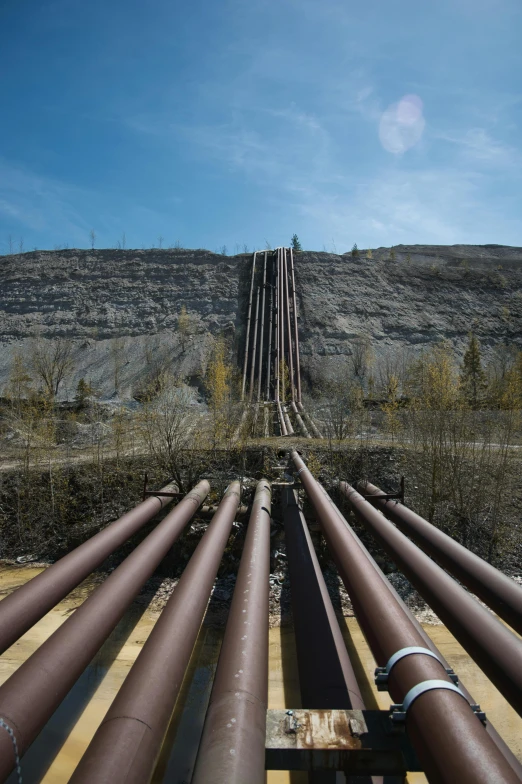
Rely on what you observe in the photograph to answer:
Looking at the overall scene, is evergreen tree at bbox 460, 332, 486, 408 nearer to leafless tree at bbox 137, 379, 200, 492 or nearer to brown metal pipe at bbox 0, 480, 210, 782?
leafless tree at bbox 137, 379, 200, 492

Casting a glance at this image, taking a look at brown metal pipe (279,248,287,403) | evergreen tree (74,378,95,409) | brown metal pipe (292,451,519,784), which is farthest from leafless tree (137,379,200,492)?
evergreen tree (74,378,95,409)

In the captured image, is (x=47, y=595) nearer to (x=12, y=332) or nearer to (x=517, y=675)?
(x=517, y=675)

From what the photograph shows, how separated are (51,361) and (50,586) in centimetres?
3494

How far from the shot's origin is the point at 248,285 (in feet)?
151

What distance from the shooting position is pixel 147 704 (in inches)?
108

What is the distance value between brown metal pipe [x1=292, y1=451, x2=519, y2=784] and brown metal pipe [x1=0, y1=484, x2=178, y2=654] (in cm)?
308

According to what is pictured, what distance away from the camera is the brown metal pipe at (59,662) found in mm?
2688

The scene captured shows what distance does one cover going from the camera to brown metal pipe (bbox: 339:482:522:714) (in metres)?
2.88

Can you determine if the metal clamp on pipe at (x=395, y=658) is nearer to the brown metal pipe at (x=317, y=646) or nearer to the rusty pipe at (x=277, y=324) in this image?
the brown metal pipe at (x=317, y=646)

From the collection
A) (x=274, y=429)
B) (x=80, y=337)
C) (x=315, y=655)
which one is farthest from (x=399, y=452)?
(x=80, y=337)

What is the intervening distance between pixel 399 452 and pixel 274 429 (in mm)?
9176

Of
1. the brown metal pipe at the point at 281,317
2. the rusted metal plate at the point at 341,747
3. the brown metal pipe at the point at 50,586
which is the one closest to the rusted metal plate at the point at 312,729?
the rusted metal plate at the point at 341,747

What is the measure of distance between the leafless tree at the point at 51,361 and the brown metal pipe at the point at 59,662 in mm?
28285

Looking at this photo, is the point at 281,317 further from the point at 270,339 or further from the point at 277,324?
the point at 270,339
